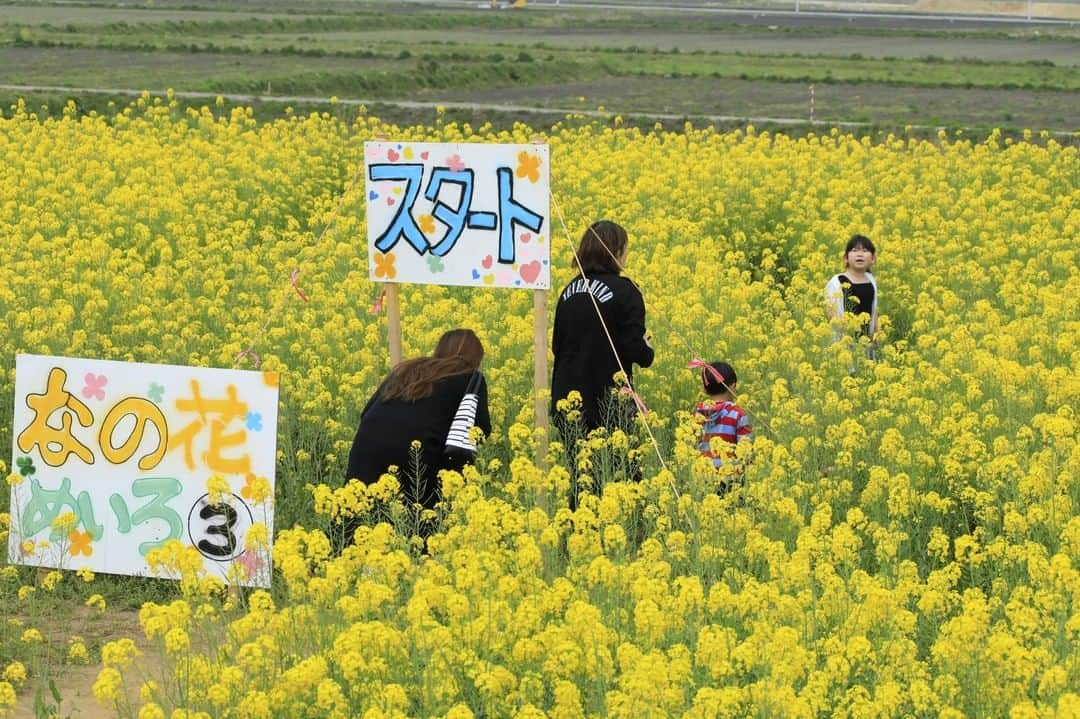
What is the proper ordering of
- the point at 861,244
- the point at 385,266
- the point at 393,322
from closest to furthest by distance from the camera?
the point at 385,266 < the point at 393,322 < the point at 861,244

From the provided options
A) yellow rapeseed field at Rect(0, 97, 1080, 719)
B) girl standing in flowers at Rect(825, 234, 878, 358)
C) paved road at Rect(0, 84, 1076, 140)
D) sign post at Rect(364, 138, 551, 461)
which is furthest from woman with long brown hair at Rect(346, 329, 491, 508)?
paved road at Rect(0, 84, 1076, 140)

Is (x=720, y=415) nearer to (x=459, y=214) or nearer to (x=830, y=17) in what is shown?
(x=459, y=214)

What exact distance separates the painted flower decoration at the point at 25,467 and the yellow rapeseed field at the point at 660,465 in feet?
1.81

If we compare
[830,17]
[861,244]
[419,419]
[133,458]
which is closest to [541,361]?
[419,419]

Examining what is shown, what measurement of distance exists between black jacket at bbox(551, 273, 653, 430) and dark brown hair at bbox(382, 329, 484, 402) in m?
0.98

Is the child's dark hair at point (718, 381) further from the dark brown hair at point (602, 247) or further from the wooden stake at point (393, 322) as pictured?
the wooden stake at point (393, 322)

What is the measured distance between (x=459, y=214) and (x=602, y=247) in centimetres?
109

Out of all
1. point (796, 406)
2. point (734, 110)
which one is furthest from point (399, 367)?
point (734, 110)

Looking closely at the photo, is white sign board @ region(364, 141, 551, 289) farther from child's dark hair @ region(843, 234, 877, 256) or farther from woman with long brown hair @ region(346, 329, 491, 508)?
child's dark hair @ region(843, 234, 877, 256)

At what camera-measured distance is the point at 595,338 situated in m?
9.50

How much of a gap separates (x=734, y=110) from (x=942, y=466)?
1045 inches

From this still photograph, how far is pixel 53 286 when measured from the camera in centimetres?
1291

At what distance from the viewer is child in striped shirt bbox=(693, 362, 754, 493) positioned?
367 inches

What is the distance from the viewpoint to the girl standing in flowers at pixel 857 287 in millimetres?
12188
